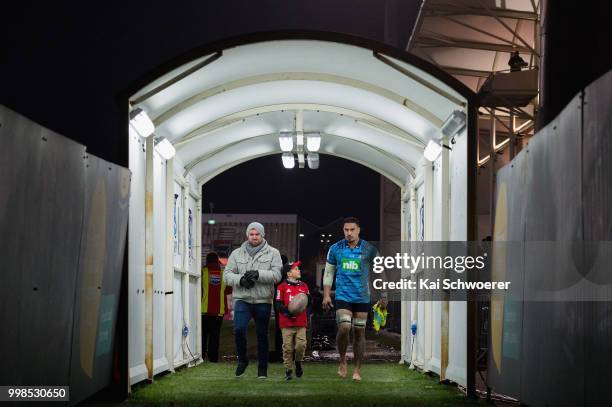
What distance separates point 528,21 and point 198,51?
15.6 metres

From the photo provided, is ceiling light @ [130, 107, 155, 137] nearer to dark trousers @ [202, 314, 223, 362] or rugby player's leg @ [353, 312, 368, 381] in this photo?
rugby player's leg @ [353, 312, 368, 381]

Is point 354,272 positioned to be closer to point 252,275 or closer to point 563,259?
point 252,275

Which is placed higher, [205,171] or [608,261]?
[205,171]

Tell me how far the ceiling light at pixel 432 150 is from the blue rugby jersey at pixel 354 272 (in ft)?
4.73

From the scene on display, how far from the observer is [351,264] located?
13.0 meters

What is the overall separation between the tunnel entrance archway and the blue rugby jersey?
3.42 ft

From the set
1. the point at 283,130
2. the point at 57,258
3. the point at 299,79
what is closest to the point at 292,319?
the point at 299,79

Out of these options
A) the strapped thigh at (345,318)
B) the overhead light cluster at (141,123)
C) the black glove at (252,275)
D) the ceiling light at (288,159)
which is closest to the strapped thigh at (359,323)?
the strapped thigh at (345,318)

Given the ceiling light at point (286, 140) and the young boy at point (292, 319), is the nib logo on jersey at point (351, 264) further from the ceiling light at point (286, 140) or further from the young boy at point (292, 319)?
the ceiling light at point (286, 140)

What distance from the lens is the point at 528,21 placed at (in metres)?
24.8

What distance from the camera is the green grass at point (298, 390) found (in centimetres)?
974

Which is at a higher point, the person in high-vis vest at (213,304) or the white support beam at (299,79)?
the white support beam at (299,79)

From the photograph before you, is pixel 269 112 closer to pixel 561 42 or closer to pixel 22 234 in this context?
pixel 561 42

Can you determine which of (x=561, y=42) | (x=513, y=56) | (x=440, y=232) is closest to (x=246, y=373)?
(x=440, y=232)
